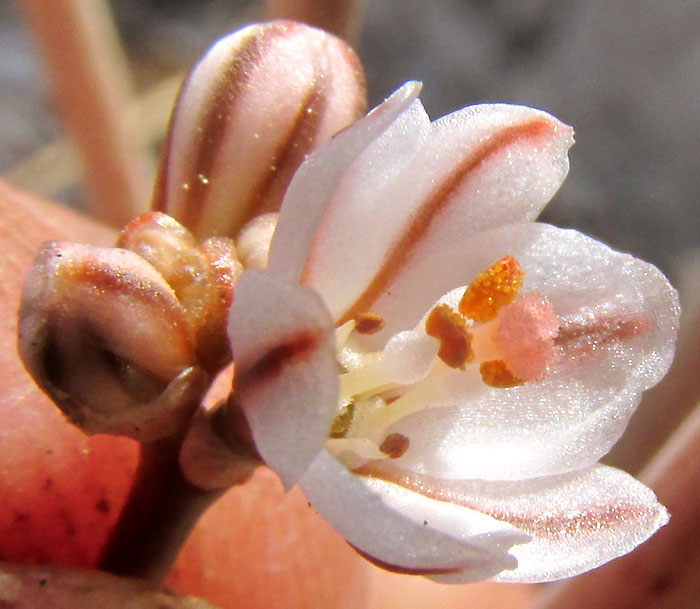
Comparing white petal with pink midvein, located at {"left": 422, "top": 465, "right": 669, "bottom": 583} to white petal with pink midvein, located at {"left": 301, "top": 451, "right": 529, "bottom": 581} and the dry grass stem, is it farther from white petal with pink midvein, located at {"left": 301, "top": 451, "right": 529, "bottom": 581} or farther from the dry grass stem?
the dry grass stem

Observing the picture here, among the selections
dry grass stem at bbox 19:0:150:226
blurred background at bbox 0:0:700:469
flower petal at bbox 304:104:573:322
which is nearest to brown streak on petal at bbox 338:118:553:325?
flower petal at bbox 304:104:573:322

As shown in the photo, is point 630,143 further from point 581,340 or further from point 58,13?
point 581,340

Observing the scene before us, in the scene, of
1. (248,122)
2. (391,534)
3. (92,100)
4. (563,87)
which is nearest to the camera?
(391,534)

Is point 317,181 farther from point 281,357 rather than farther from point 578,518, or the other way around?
point 578,518

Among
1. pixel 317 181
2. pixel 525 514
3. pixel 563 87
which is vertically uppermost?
pixel 317 181

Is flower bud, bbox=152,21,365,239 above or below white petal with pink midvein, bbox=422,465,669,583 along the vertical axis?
above

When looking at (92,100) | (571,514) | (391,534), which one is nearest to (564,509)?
(571,514)
